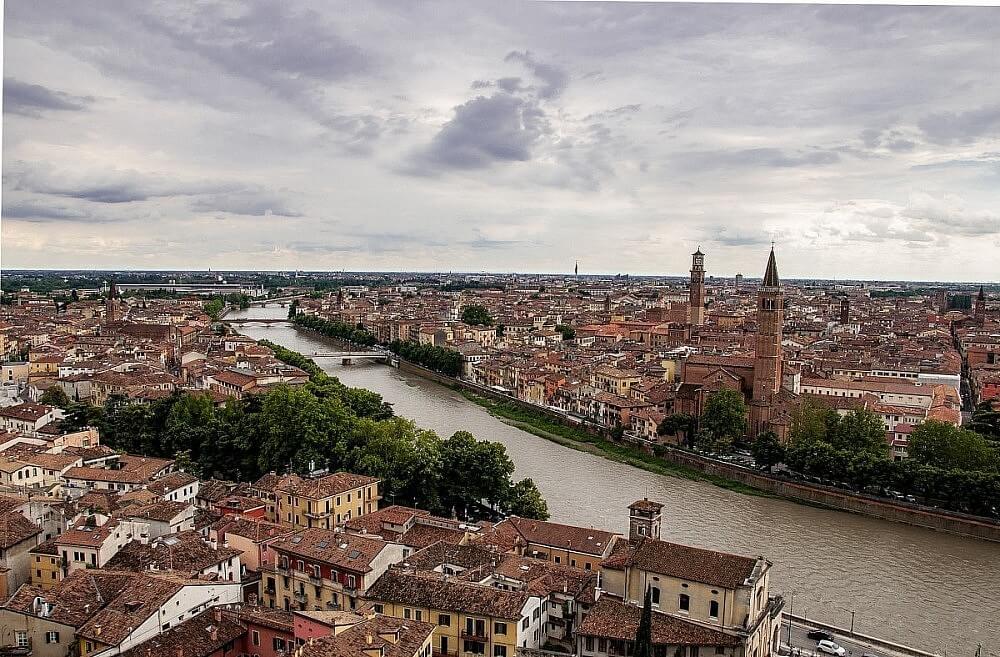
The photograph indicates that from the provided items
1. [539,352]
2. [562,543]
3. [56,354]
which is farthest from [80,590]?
[539,352]

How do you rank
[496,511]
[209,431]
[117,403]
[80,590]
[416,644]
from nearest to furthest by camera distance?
[416,644]
[80,590]
[496,511]
[209,431]
[117,403]

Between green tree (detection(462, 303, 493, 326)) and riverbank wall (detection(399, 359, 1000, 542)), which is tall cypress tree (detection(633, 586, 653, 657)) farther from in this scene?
green tree (detection(462, 303, 493, 326))

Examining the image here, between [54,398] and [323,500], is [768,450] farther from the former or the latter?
[54,398]

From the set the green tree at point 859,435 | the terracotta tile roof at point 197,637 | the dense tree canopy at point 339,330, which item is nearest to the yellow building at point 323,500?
the terracotta tile roof at point 197,637

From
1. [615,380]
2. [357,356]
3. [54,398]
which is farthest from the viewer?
[357,356]

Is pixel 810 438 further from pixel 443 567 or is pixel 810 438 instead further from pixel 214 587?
pixel 214 587

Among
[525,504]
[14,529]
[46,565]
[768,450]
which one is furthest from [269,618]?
[768,450]

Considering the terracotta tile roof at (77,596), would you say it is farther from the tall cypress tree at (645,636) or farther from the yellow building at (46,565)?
the tall cypress tree at (645,636)
